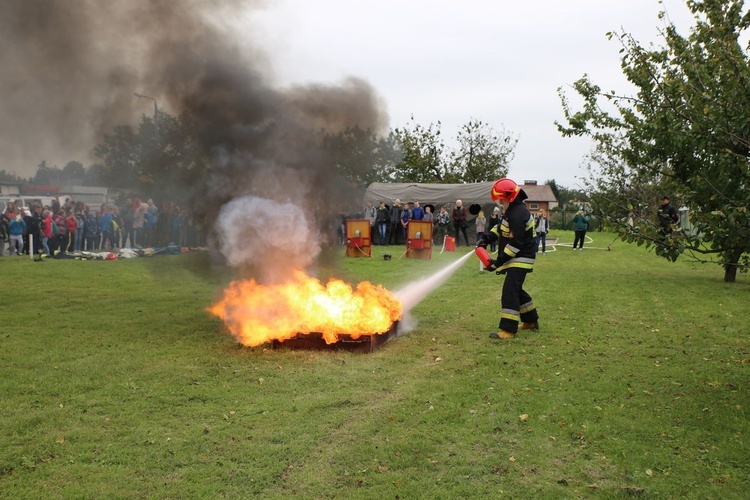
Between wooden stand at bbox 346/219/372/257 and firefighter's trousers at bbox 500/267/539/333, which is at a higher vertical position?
wooden stand at bbox 346/219/372/257

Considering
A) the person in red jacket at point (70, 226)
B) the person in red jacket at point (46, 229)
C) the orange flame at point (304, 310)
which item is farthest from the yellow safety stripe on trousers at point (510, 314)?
the person in red jacket at point (46, 229)

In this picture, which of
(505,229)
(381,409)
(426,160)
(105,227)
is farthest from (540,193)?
(381,409)

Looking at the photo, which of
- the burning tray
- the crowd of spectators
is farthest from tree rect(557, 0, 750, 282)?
the crowd of spectators

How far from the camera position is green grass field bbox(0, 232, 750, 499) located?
14.6ft

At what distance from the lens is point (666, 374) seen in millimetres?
7129

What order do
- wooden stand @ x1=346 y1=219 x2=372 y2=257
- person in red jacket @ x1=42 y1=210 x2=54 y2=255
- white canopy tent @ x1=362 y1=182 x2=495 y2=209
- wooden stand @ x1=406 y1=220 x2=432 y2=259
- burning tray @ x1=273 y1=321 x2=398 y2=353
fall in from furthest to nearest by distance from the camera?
white canopy tent @ x1=362 y1=182 x2=495 y2=209
wooden stand @ x1=406 y1=220 x2=432 y2=259
person in red jacket @ x1=42 y1=210 x2=54 y2=255
wooden stand @ x1=346 y1=219 x2=372 y2=257
burning tray @ x1=273 y1=321 x2=398 y2=353

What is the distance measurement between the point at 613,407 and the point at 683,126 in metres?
3.11

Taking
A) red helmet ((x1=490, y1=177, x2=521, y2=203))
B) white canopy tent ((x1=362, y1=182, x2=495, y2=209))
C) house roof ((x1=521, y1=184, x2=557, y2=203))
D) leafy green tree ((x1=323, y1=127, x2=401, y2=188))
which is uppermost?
house roof ((x1=521, y1=184, x2=557, y2=203))

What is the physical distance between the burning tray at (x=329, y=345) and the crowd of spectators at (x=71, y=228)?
39.1 ft

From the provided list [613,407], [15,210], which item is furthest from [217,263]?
[15,210]

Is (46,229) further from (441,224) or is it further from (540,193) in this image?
(540,193)

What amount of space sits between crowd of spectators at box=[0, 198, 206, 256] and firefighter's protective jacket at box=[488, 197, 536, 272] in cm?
1303

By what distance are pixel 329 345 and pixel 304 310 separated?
2.28ft

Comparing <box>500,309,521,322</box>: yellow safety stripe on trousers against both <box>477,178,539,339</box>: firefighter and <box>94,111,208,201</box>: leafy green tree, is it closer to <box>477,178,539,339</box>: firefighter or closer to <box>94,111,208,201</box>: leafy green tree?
<box>477,178,539,339</box>: firefighter
